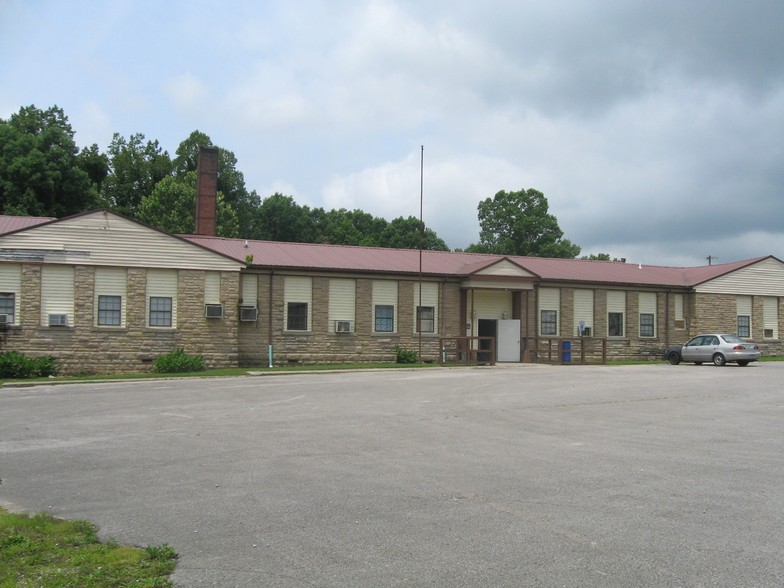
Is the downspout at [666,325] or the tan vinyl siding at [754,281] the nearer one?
the downspout at [666,325]

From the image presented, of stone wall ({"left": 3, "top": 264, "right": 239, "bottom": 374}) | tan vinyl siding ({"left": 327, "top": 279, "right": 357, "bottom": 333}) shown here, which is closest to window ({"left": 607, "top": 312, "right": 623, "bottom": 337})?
tan vinyl siding ({"left": 327, "top": 279, "right": 357, "bottom": 333})

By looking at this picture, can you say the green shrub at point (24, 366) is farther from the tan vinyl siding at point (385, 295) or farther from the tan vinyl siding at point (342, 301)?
the tan vinyl siding at point (385, 295)

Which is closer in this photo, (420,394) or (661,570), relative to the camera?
(661,570)

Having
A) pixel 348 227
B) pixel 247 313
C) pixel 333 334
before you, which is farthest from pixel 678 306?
pixel 348 227

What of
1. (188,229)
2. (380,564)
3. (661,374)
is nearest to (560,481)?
(380,564)

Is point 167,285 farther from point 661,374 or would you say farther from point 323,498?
point 323,498

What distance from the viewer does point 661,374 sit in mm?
25453

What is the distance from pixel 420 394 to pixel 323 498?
35.7ft

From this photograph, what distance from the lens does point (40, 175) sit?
4691cm

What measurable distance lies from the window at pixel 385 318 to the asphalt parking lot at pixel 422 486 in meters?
16.7

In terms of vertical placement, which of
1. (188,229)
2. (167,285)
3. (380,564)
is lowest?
(380,564)

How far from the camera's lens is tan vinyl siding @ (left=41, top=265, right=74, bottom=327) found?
2781 centimetres

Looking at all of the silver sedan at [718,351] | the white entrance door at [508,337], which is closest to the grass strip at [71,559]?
the white entrance door at [508,337]

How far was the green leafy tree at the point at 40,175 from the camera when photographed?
46281 mm
